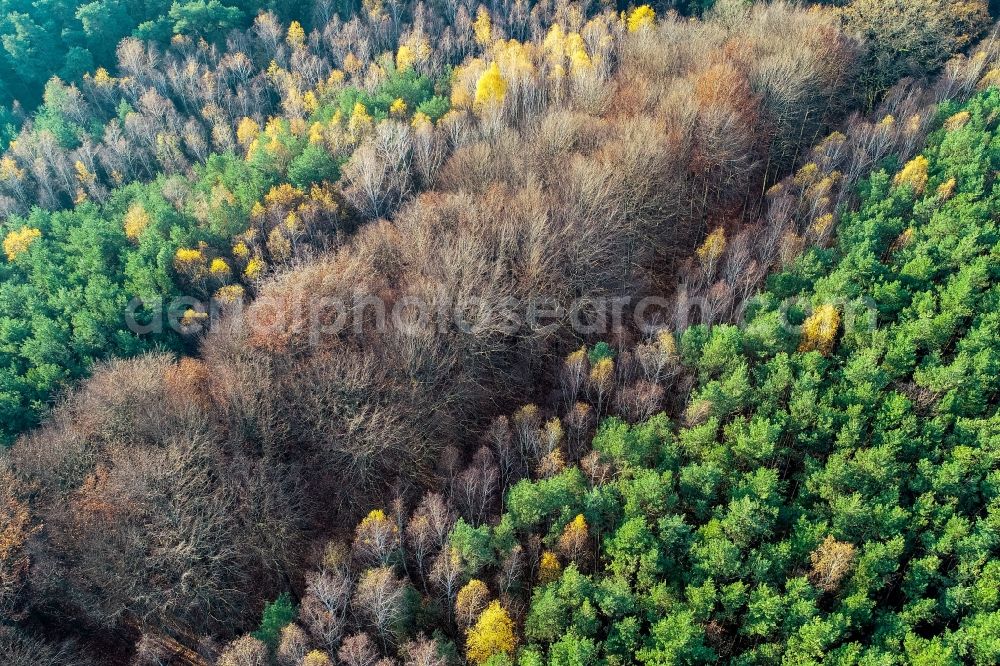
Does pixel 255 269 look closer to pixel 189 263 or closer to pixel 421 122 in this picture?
pixel 189 263

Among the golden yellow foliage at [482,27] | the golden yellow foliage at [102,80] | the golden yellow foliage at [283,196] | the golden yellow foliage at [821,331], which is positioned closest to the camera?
the golden yellow foliage at [821,331]

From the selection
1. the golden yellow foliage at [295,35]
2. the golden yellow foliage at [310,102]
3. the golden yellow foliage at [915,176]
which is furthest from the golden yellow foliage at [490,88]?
the golden yellow foliage at [915,176]

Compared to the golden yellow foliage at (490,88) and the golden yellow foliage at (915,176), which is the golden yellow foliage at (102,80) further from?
the golden yellow foliage at (915,176)

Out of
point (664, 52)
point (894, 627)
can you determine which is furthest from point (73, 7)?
point (894, 627)

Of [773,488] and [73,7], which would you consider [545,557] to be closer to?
[773,488]

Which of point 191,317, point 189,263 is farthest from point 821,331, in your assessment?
point 189,263

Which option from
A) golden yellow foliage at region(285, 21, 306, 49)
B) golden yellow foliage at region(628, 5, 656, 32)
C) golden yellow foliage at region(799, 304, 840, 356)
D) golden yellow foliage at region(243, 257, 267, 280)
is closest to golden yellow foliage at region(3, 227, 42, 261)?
golden yellow foliage at region(243, 257, 267, 280)
